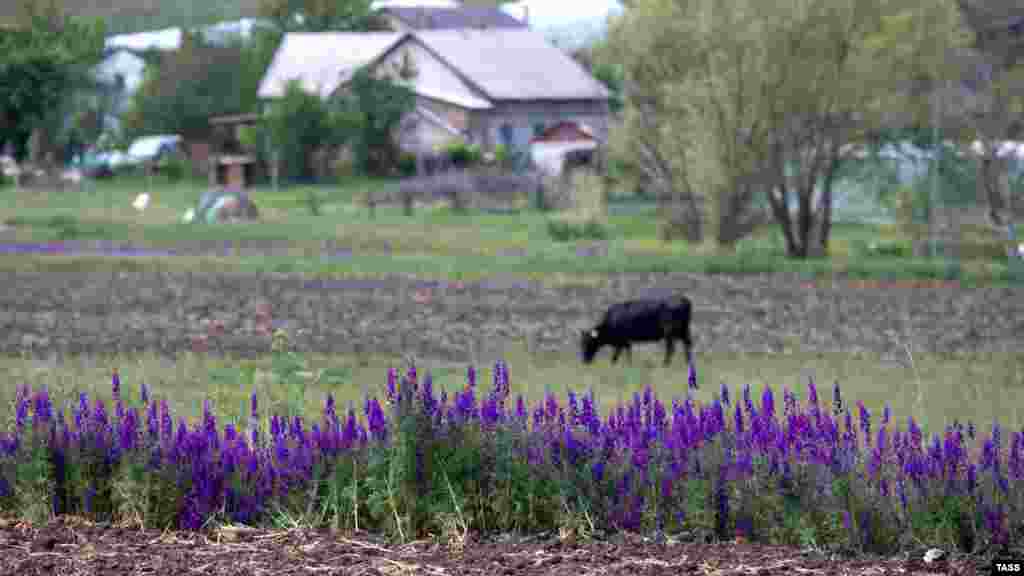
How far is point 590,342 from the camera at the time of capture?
20.7 metres

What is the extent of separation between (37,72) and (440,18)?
2737 inches

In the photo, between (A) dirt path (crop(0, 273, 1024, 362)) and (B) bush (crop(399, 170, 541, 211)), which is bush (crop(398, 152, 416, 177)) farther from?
(A) dirt path (crop(0, 273, 1024, 362))

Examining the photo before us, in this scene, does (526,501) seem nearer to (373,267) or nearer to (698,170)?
(373,267)

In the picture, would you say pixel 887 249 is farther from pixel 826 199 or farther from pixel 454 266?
pixel 454 266

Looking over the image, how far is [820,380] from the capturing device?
17.4 m

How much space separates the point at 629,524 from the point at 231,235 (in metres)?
35.9

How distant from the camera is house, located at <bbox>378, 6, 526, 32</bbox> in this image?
94.7 metres

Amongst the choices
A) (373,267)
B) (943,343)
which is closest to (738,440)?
(943,343)

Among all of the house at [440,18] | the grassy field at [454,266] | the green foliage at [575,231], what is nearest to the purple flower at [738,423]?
the grassy field at [454,266]

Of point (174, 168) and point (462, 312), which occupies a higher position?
point (174, 168)

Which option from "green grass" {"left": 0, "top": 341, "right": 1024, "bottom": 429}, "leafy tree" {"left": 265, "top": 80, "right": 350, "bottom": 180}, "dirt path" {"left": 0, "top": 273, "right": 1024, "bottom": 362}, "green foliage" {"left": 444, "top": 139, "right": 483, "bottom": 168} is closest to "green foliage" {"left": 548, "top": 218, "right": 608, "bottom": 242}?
"dirt path" {"left": 0, "top": 273, "right": 1024, "bottom": 362}

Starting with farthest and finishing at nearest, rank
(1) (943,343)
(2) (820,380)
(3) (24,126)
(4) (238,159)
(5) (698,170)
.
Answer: (4) (238,159) → (5) (698,170) → (3) (24,126) → (1) (943,343) → (2) (820,380)

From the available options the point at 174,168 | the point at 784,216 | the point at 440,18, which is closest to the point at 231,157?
the point at 174,168

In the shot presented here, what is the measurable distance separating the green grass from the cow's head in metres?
0.18
